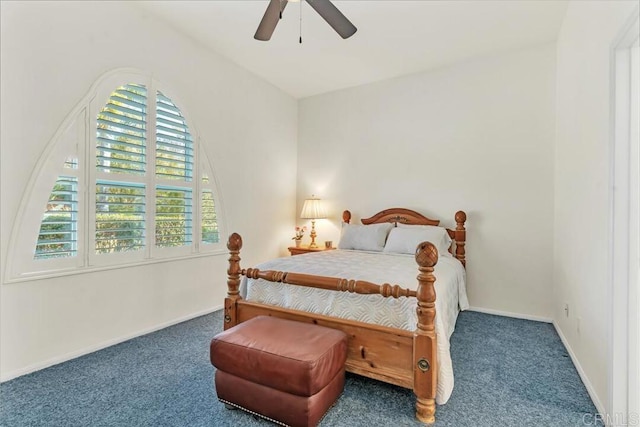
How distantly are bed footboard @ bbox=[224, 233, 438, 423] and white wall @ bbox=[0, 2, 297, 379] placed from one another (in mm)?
1433

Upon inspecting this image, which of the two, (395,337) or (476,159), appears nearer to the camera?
(395,337)

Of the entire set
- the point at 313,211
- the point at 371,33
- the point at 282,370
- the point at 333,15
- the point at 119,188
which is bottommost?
the point at 282,370

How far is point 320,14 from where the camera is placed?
7.00ft

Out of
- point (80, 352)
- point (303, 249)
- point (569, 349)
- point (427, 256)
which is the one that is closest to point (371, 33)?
point (427, 256)

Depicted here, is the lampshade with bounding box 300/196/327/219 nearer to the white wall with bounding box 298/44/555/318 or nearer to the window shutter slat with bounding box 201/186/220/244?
the white wall with bounding box 298/44/555/318

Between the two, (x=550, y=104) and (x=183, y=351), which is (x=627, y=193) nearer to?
(x=550, y=104)

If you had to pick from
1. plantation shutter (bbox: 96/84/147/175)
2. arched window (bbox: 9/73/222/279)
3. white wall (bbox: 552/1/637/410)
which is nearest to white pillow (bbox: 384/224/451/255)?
white wall (bbox: 552/1/637/410)

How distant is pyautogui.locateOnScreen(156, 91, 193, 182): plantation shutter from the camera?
119 inches

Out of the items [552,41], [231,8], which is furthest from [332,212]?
[552,41]

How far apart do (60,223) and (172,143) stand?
119 cm

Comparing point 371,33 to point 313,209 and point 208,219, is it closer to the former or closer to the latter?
point 313,209

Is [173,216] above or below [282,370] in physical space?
above

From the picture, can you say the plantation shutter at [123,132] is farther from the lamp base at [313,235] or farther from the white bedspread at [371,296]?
the lamp base at [313,235]

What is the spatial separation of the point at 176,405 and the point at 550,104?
4205mm
